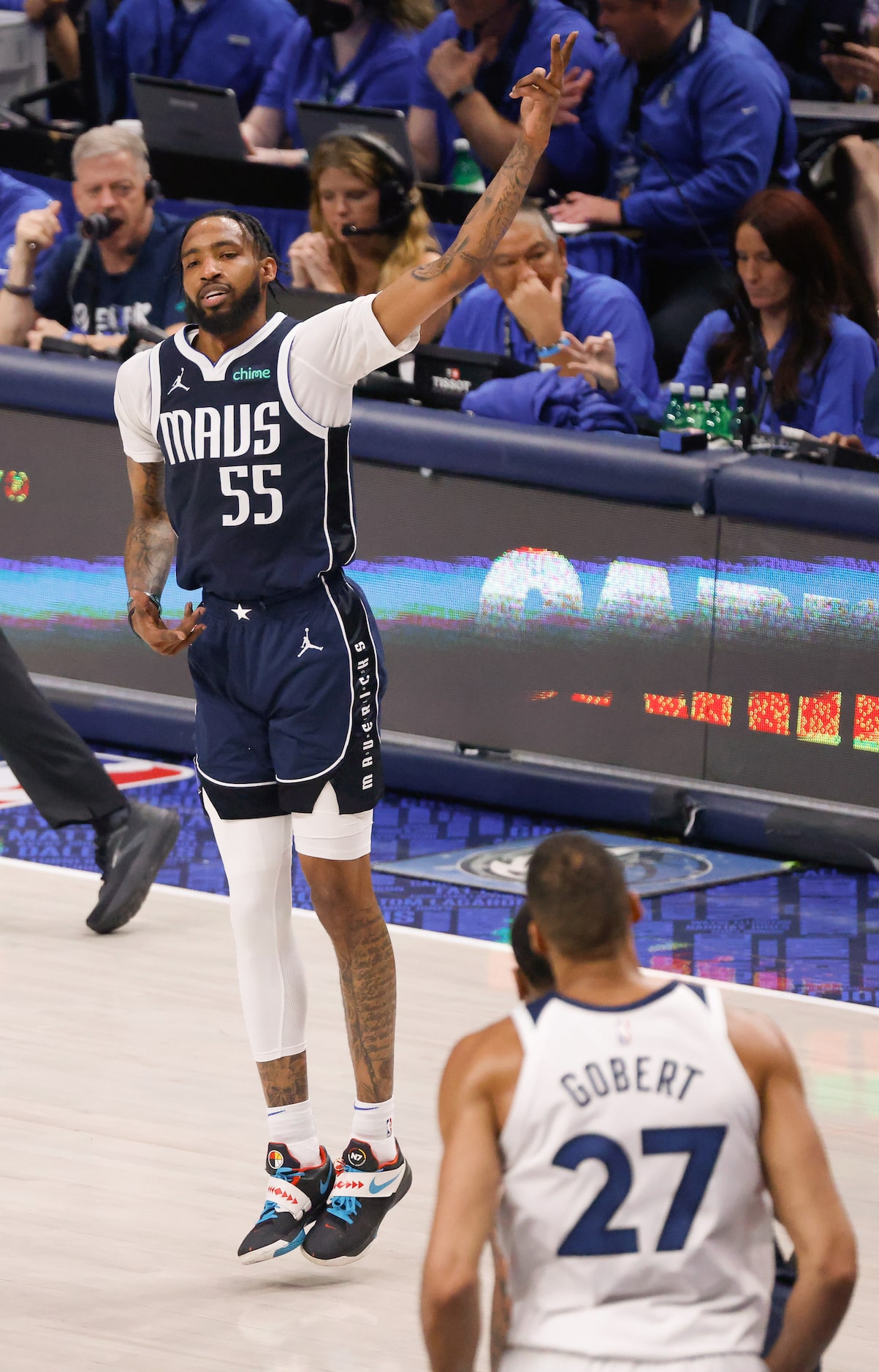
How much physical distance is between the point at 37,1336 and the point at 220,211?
205 cm

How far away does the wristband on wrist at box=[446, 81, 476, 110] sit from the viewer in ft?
28.0

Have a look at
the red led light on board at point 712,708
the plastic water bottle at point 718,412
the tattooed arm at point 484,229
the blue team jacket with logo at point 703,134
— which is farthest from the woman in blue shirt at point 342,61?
the tattooed arm at point 484,229

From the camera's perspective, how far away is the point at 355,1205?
3.89 meters

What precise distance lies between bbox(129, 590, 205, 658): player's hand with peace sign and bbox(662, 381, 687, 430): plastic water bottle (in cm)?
311

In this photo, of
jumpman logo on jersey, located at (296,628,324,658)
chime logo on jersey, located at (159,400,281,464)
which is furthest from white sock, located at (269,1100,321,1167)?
chime logo on jersey, located at (159,400,281,464)

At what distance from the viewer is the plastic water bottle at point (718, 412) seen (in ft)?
22.0

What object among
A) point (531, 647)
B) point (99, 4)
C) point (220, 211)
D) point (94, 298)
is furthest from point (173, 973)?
point (99, 4)

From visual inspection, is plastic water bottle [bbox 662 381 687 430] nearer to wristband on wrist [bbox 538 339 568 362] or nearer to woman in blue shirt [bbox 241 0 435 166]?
wristband on wrist [bbox 538 339 568 362]

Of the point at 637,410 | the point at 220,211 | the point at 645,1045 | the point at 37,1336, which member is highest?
the point at 220,211

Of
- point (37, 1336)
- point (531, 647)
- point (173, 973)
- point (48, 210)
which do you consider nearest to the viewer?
point (37, 1336)

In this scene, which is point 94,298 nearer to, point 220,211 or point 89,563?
point 89,563

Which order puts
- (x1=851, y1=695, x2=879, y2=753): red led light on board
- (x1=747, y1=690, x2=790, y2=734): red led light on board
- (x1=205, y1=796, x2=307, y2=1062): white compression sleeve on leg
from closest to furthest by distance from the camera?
(x1=205, y1=796, x2=307, y2=1062): white compression sleeve on leg → (x1=851, y1=695, x2=879, y2=753): red led light on board → (x1=747, y1=690, x2=790, y2=734): red led light on board

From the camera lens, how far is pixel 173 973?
548cm

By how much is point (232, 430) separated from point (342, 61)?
19.4ft
